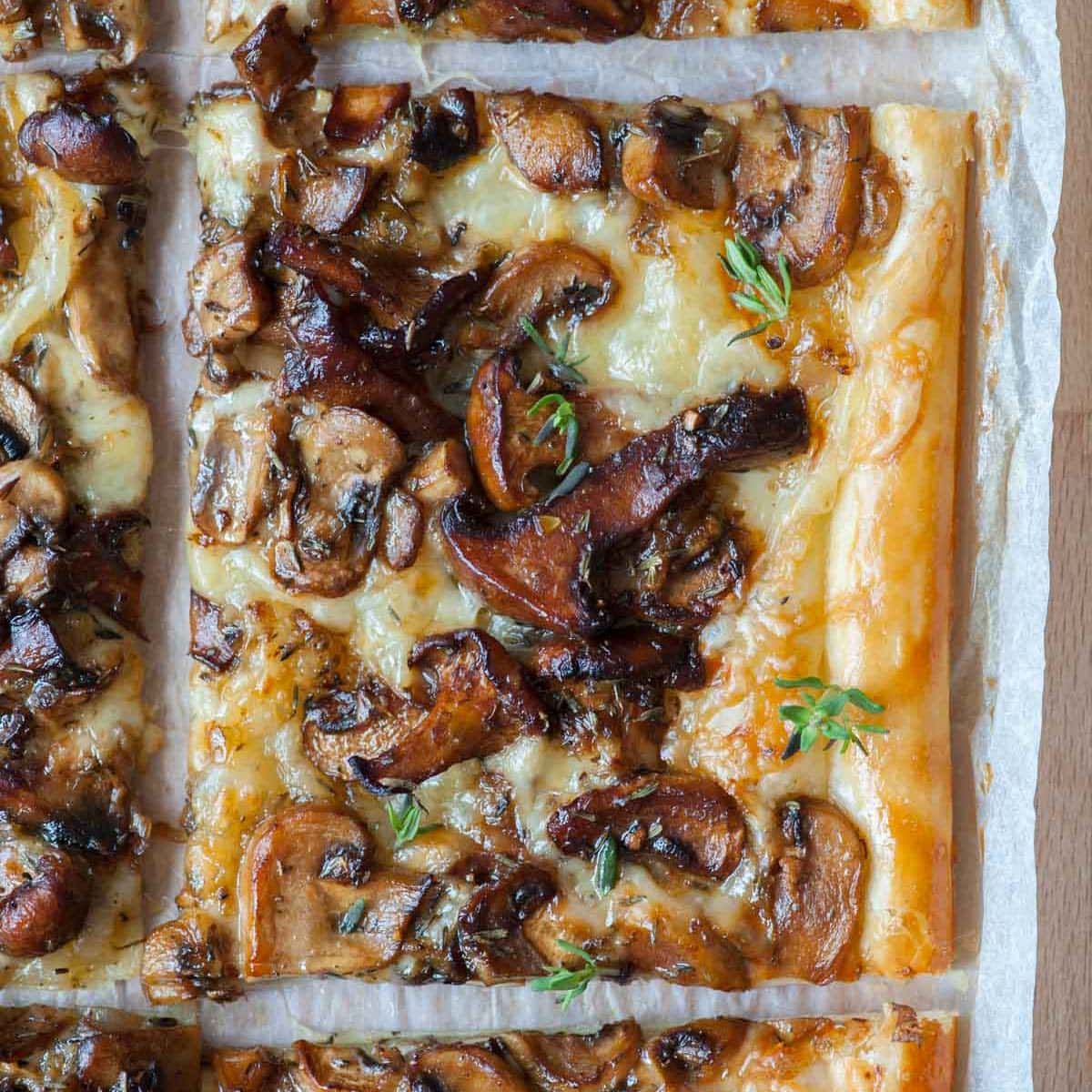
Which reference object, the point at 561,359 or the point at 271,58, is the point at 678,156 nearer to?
the point at 561,359

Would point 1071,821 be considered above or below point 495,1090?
above

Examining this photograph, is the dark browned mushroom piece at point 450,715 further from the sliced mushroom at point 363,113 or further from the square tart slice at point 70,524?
the sliced mushroom at point 363,113

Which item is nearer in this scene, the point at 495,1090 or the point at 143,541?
the point at 495,1090

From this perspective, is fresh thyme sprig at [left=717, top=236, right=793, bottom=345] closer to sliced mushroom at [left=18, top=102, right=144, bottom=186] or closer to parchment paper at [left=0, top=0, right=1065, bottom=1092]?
parchment paper at [left=0, top=0, right=1065, bottom=1092]

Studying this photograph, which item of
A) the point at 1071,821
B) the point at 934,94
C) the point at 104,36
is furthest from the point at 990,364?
the point at 104,36

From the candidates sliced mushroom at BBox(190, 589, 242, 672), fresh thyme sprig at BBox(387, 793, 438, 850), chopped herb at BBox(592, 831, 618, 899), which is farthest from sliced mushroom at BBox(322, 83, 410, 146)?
chopped herb at BBox(592, 831, 618, 899)

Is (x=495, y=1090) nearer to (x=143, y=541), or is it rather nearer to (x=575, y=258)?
(x=143, y=541)
